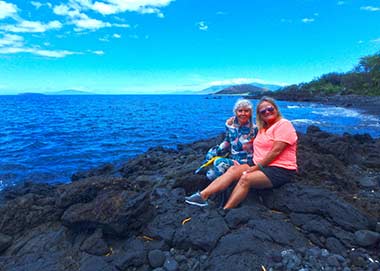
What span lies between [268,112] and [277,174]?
1.26 m

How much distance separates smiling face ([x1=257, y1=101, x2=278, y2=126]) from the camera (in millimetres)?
5512

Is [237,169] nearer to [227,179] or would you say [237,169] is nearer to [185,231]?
[227,179]

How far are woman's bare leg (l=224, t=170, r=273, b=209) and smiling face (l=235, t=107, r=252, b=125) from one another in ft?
4.12

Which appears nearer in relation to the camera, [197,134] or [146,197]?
[146,197]

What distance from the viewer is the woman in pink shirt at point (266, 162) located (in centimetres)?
520

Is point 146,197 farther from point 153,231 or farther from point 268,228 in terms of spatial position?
point 268,228

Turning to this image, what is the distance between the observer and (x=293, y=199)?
5.41m

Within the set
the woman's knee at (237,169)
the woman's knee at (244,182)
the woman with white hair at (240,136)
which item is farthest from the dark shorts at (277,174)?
the woman with white hair at (240,136)

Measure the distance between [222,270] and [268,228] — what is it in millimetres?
1254

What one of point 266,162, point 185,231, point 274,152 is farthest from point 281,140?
point 185,231

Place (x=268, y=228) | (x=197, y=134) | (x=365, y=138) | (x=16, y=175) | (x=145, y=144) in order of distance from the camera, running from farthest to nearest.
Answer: (x=197, y=134)
(x=145, y=144)
(x=365, y=138)
(x=16, y=175)
(x=268, y=228)

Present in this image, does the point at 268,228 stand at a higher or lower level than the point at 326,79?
lower

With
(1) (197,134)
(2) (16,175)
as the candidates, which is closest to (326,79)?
(1) (197,134)

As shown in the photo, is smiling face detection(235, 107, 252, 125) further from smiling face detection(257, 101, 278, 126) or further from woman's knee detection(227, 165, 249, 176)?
woman's knee detection(227, 165, 249, 176)
